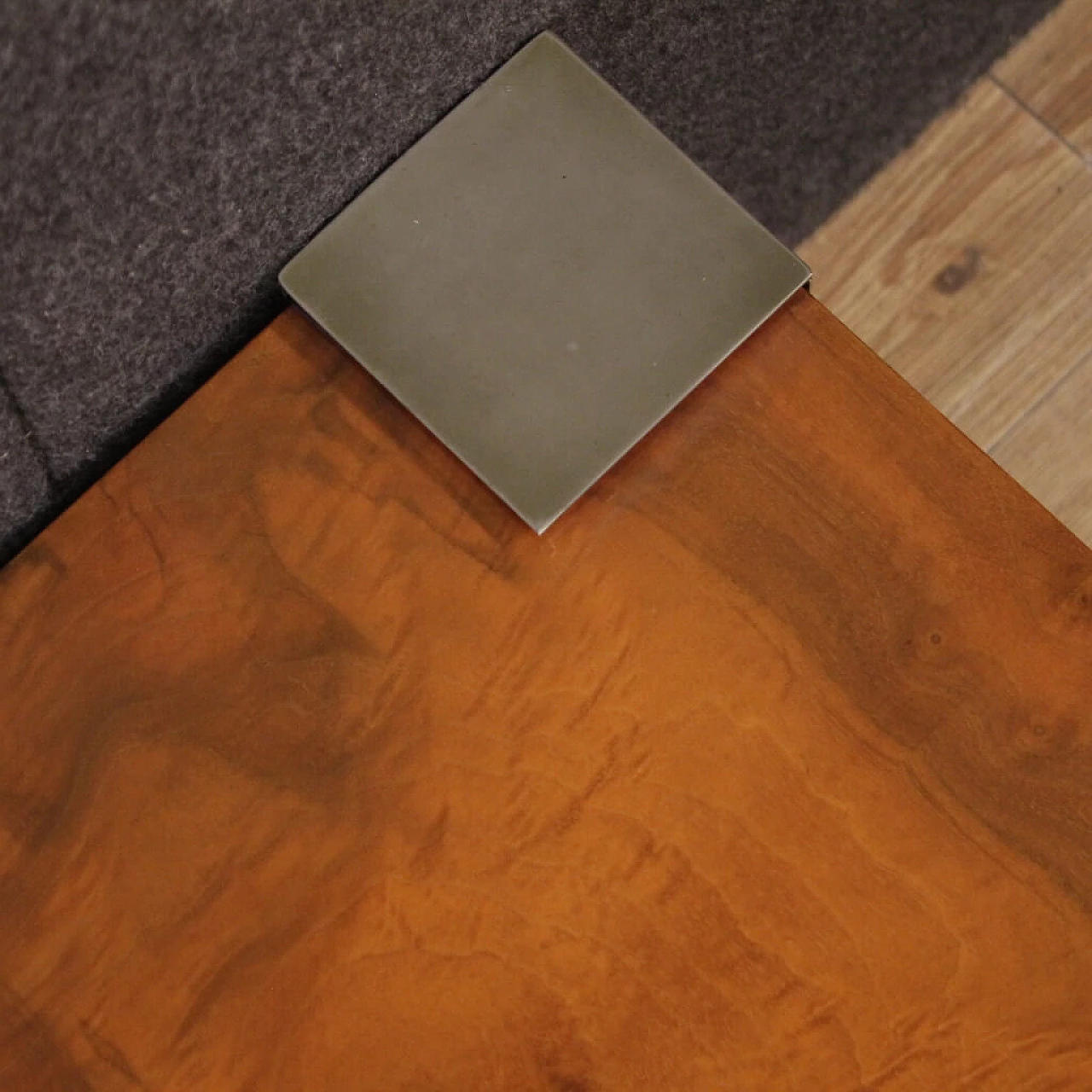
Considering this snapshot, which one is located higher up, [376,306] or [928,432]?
[928,432]

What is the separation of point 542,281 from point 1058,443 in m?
0.51

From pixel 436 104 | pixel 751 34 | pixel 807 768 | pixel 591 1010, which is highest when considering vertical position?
pixel 751 34

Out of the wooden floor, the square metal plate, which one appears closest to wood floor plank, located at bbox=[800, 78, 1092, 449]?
the wooden floor

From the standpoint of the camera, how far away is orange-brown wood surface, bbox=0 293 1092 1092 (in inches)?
18.1

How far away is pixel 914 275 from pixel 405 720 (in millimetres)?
563

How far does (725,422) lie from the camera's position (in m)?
0.50

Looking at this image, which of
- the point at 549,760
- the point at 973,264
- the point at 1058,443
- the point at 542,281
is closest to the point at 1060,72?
the point at 973,264

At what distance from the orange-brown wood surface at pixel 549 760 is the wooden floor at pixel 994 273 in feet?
1.30

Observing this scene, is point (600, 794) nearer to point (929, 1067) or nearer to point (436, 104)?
point (929, 1067)

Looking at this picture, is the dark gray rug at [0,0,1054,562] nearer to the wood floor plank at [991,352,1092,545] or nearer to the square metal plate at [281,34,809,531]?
the square metal plate at [281,34,809,531]

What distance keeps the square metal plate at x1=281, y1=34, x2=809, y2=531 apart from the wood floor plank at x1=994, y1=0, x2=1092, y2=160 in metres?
0.50

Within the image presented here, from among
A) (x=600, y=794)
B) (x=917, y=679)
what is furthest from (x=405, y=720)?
(x=917, y=679)

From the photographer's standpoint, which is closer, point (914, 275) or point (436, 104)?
point (436, 104)

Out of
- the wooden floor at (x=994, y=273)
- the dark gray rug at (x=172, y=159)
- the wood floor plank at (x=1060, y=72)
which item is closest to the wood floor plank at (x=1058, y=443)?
the wooden floor at (x=994, y=273)
